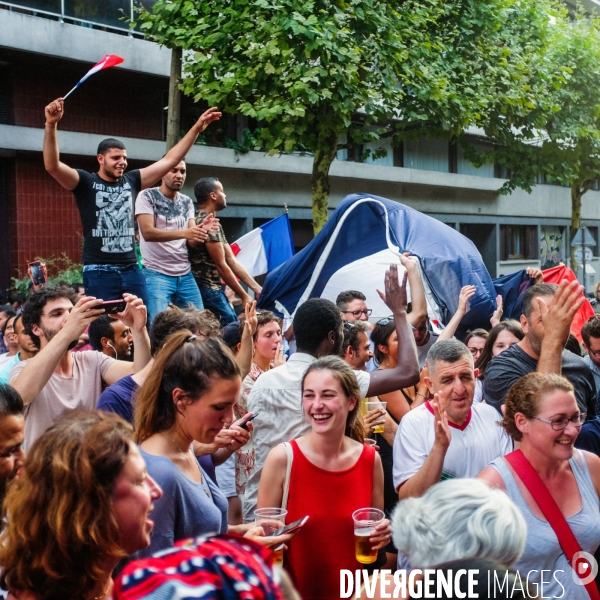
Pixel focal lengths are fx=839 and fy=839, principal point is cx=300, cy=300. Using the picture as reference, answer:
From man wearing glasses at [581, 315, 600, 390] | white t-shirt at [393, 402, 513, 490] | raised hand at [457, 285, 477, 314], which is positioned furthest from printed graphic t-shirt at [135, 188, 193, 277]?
white t-shirt at [393, 402, 513, 490]

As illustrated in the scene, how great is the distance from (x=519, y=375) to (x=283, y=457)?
178 cm

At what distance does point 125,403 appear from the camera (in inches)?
152

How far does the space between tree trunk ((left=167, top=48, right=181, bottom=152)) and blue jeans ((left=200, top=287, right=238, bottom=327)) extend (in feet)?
17.6

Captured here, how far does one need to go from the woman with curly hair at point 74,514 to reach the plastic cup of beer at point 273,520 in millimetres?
1185

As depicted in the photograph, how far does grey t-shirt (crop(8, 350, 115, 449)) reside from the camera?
14.3 feet

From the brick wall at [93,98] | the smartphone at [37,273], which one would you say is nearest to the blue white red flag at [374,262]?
the smartphone at [37,273]

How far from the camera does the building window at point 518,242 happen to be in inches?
1340

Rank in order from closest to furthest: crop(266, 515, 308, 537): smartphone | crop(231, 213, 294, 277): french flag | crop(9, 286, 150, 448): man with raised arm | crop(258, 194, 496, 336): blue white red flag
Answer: crop(266, 515, 308, 537): smartphone → crop(9, 286, 150, 448): man with raised arm → crop(258, 194, 496, 336): blue white red flag → crop(231, 213, 294, 277): french flag

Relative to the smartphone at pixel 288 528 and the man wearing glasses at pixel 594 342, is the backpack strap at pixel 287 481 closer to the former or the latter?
the smartphone at pixel 288 528

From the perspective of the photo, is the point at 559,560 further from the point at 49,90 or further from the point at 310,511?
the point at 49,90

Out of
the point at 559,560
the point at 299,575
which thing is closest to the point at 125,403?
the point at 299,575

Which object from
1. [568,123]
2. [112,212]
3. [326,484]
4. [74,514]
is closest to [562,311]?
[326,484]

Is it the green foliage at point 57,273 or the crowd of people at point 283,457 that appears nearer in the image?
the crowd of people at point 283,457

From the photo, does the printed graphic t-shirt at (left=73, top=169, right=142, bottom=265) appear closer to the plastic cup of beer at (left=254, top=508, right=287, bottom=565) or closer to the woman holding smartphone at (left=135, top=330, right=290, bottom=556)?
the woman holding smartphone at (left=135, top=330, right=290, bottom=556)
